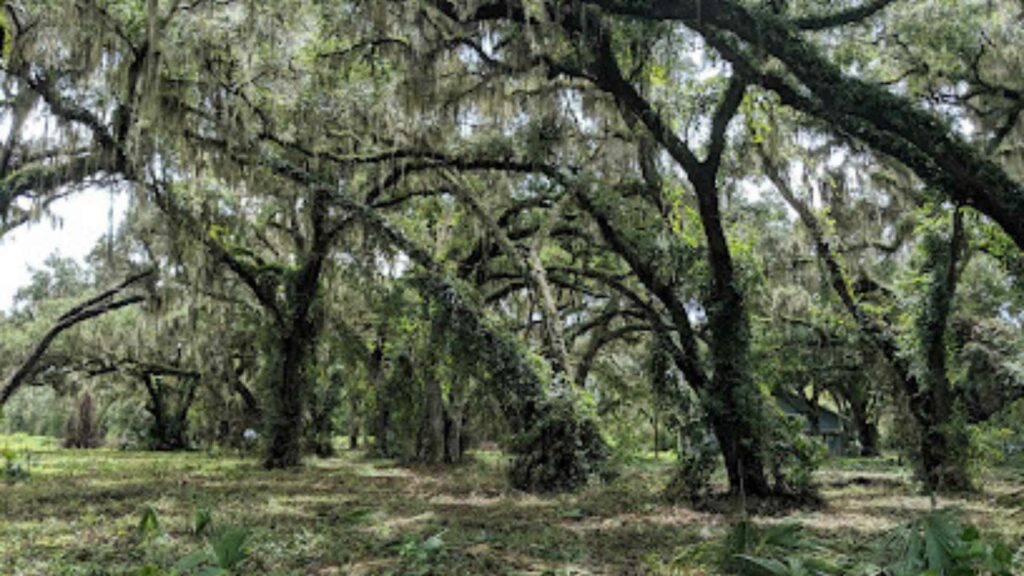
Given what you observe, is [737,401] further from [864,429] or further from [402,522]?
[864,429]

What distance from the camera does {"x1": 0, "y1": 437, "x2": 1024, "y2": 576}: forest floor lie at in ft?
15.5

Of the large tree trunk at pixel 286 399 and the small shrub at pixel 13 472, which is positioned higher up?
the large tree trunk at pixel 286 399

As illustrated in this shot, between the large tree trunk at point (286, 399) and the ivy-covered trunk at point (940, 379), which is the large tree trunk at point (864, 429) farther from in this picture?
the large tree trunk at point (286, 399)

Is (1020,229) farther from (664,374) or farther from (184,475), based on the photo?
(184,475)

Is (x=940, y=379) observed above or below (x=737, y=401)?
above

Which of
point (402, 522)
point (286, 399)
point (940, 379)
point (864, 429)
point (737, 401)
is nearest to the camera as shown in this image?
point (402, 522)

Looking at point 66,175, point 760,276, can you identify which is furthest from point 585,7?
point 66,175

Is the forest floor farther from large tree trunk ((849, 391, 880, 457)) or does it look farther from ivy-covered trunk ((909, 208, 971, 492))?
large tree trunk ((849, 391, 880, 457))

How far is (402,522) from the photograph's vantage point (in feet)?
22.4

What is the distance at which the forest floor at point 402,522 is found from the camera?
4.72 metres

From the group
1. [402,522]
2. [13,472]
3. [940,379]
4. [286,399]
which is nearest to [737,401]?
[940,379]

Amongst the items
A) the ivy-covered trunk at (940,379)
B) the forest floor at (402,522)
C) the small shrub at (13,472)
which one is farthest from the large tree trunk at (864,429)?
the small shrub at (13,472)

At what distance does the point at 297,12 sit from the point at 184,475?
25.5 feet

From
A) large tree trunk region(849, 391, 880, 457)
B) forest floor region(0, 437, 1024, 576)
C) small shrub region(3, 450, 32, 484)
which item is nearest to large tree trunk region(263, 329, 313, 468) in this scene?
forest floor region(0, 437, 1024, 576)
